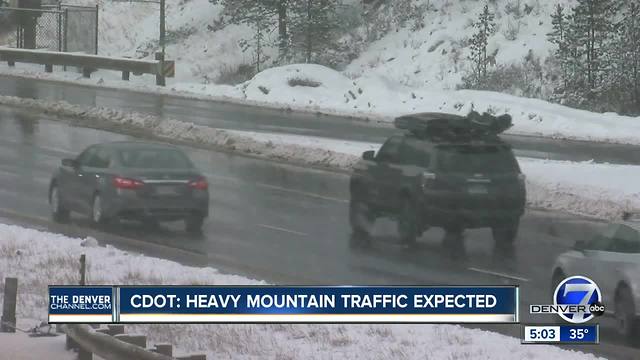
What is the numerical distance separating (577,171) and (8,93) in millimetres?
24269

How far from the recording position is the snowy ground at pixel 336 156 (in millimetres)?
29297

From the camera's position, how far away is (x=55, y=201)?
1030 inches

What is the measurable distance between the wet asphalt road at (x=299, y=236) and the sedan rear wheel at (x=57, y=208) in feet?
0.68

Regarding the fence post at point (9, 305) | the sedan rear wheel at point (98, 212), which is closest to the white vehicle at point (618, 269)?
the fence post at point (9, 305)

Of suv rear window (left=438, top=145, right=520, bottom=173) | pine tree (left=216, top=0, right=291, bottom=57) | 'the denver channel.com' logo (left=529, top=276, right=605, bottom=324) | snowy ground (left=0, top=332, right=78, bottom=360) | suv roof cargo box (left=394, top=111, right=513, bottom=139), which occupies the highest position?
pine tree (left=216, top=0, right=291, bottom=57)

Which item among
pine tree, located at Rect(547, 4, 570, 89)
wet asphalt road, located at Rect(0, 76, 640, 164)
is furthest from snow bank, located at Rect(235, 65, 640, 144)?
pine tree, located at Rect(547, 4, 570, 89)

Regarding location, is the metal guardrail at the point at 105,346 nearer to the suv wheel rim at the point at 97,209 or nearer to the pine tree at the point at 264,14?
the suv wheel rim at the point at 97,209

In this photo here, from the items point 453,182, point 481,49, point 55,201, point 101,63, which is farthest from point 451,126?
point 101,63

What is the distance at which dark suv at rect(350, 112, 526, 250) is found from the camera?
23156 millimetres

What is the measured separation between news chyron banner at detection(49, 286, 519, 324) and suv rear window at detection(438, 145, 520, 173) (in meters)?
12.0

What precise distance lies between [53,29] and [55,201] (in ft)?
200

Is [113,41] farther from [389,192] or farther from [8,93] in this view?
[389,192]

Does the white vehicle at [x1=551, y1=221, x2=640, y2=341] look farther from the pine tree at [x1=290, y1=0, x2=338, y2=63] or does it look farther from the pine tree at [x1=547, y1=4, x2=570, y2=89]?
the pine tree at [x1=290, y1=0, x2=338, y2=63]

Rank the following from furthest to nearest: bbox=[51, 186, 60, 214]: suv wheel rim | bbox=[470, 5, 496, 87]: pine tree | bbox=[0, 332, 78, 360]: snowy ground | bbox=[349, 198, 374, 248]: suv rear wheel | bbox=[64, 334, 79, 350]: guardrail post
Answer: bbox=[470, 5, 496, 87]: pine tree, bbox=[51, 186, 60, 214]: suv wheel rim, bbox=[349, 198, 374, 248]: suv rear wheel, bbox=[0, 332, 78, 360]: snowy ground, bbox=[64, 334, 79, 350]: guardrail post
